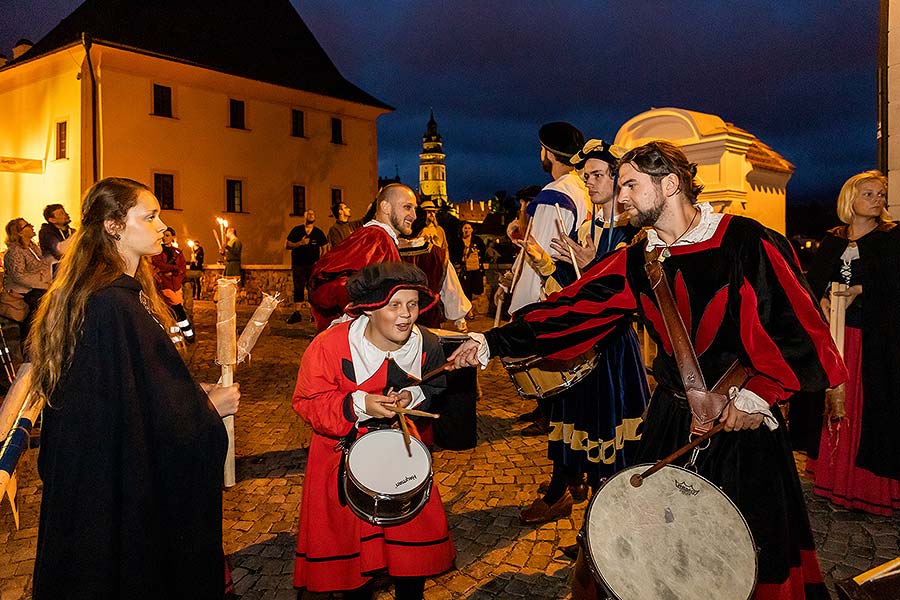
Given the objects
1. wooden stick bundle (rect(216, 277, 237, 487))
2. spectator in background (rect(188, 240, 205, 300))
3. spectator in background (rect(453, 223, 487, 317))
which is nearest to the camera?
wooden stick bundle (rect(216, 277, 237, 487))

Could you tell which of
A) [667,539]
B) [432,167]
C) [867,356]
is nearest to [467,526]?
[667,539]

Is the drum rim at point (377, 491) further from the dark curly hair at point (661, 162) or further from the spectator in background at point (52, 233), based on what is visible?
the spectator in background at point (52, 233)

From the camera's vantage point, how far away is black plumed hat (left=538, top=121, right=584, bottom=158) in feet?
15.2

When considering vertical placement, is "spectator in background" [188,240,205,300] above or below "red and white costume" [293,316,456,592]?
above

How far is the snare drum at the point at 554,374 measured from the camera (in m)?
3.83

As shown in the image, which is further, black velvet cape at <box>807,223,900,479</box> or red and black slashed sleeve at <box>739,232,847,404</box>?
black velvet cape at <box>807,223,900,479</box>

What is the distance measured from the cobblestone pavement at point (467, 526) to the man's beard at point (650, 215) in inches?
82.1

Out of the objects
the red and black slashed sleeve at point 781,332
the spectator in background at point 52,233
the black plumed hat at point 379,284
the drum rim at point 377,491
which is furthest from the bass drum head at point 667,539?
the spectator in background at point 52,233

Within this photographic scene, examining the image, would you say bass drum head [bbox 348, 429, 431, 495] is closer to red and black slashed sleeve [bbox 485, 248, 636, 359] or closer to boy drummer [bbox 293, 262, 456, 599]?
boy drummer [bbox 293, 262, 456, 599]

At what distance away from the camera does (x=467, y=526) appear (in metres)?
4.43

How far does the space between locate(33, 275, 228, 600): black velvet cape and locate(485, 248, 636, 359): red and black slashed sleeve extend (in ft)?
5.15

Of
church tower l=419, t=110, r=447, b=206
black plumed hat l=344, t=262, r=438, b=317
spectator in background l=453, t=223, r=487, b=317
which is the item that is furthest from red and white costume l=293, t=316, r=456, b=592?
church tower l=419, t=110, r=447, b=206

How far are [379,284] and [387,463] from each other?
0.83m

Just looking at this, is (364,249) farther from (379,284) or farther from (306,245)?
(306,245)
